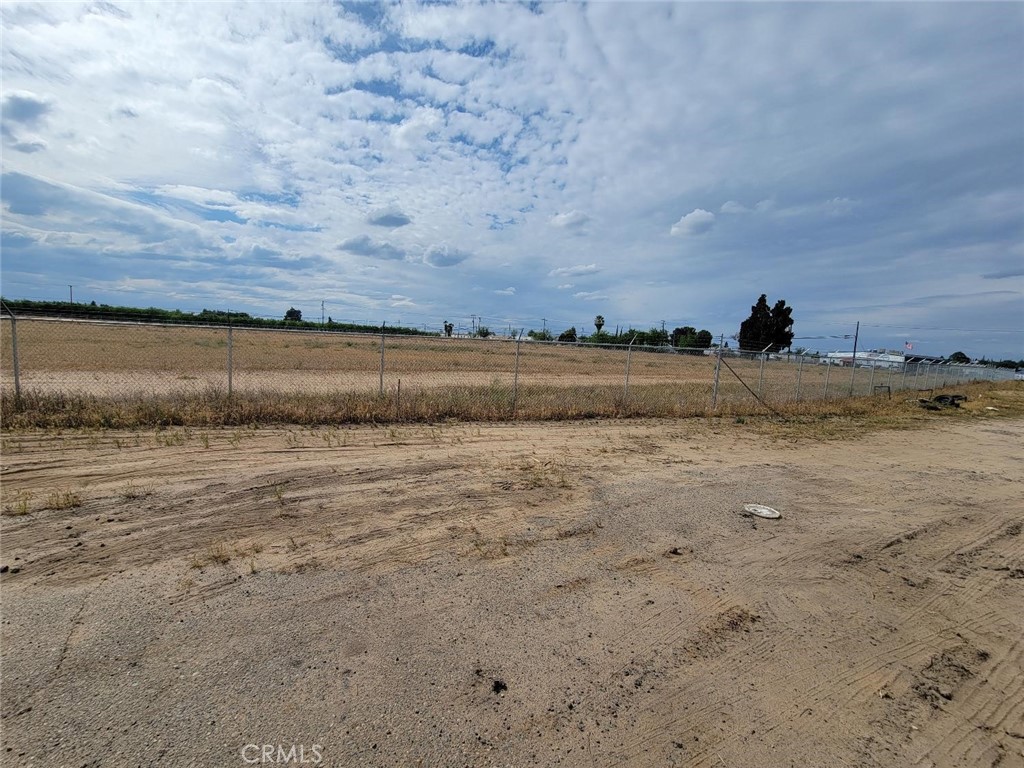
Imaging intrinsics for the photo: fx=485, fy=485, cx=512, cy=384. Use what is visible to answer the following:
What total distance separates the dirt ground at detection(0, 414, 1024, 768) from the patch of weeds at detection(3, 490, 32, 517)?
1.0 inches

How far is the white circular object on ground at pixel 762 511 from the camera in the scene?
18.6 feet

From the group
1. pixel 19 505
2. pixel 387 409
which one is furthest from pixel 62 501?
pixel 387 409

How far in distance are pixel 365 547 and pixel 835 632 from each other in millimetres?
3722

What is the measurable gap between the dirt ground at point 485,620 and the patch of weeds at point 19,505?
24 mm

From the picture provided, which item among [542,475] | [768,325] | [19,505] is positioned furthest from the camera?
[768,325]

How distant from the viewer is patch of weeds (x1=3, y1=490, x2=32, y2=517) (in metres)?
4.59

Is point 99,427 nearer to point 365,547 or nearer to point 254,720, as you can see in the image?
point 365,547

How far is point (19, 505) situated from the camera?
15.4ft

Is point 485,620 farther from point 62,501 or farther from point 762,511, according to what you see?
point 62,501

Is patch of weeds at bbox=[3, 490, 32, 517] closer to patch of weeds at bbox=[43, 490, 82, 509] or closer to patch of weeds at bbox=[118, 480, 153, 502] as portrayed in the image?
patch of weeds at bbox=[43, 490, 82, 509]

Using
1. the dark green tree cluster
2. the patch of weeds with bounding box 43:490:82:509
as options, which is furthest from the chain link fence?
the dark green tree cluster

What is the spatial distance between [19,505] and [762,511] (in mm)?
7844

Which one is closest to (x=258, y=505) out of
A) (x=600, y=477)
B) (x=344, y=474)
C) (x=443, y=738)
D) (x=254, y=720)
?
(x=344, y=474)

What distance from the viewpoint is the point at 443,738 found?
7.84 feet
